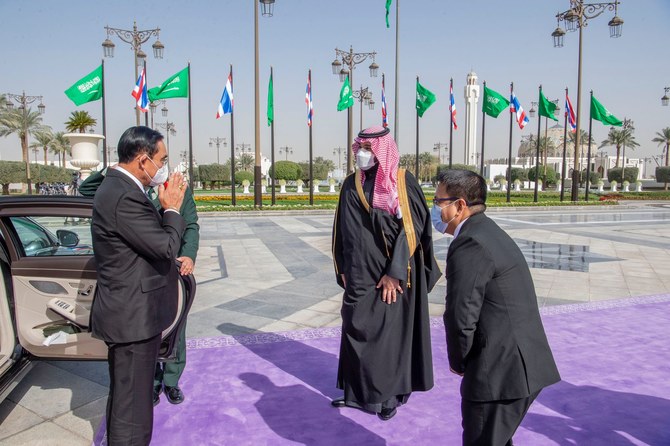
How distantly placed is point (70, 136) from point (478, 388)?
52.0 ft

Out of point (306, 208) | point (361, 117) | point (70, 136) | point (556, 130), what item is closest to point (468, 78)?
point (556, 130)

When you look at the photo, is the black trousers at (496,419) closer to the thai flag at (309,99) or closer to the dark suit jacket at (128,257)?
the dark suit jacket at (128,257)

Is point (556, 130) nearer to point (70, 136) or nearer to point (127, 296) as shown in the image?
point (70, 136)

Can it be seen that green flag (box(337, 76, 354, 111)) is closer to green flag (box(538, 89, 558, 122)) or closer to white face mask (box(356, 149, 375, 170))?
green flag (box(538, 89, 558, 122))

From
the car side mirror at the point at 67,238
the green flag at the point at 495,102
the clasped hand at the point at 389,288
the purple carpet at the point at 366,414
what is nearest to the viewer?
the purple carpet at the point at 366,414

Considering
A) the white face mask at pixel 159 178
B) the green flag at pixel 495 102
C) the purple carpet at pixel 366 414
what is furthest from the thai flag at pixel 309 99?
the white face mask at pixel 159 178

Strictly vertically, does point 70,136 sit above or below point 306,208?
above

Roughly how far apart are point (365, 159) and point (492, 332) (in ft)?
5.54

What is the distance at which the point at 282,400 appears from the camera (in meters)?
3.60

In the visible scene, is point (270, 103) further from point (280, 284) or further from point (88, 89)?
point (280, 284)

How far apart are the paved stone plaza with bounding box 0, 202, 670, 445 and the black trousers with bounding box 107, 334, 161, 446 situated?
2.85 ft

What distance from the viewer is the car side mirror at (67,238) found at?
3893 mm

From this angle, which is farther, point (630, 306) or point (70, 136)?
point (70, 136)

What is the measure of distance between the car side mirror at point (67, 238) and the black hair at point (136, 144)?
1860 mm
